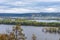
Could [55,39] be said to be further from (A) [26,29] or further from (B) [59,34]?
(A) [26,29]

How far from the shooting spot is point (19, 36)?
4.70 meters

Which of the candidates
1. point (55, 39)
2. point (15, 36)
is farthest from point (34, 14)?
point (15, 36)

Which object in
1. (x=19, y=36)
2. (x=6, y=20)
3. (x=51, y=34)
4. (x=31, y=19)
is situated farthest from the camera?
(x=31, y=19)

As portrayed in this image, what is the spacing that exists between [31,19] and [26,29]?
46.6 inches

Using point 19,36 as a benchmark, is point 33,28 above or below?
below

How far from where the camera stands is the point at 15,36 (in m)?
4.79

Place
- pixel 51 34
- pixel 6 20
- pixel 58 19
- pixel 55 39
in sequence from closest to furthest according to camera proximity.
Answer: pixel 55 39 → pixel 51 34 → pixel 6 20 → pixel 58 19

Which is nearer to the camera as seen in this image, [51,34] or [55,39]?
[55,39]

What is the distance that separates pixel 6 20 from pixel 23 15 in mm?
1047

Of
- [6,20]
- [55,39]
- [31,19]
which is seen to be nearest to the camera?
[55,39]

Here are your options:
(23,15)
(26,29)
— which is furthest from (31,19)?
(26,29)

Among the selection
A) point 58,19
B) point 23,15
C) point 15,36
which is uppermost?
point 15,36

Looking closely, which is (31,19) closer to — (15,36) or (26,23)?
(26,23)

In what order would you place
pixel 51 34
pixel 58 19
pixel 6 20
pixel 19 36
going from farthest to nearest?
pixel 58 19 < pixel 6 20 < pixel 51 34 < pixel 19 36
